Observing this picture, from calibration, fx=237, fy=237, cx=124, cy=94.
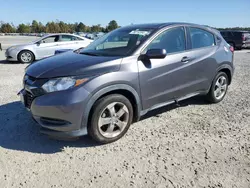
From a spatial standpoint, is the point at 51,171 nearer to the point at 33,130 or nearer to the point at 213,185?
the point at 33,130

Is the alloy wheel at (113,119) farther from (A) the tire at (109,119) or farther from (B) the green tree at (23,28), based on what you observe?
(B) the green tree at (23,28)

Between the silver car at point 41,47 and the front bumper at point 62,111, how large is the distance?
847cm

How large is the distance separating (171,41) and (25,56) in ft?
28.6

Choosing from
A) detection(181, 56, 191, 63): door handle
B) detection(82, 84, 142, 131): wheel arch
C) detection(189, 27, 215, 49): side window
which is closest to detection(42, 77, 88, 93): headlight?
detection(82, 84, 142, 131): wheel arch

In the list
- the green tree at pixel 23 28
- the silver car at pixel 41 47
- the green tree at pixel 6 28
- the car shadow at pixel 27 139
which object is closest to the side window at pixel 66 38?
the silver car at pixel 41 47

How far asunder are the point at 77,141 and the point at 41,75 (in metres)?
1.06

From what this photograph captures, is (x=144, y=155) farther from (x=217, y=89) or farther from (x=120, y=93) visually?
(x=217, y=89)

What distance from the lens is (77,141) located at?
11.2 feet

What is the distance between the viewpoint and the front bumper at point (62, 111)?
9.57ft

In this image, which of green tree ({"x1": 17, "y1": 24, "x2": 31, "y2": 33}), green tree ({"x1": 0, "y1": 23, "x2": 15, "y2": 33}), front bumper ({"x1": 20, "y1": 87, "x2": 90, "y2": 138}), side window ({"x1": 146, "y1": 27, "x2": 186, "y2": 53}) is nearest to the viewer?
front bumper ({"x1": 20, "y1": 87, "x2": 90, "y2": 138})

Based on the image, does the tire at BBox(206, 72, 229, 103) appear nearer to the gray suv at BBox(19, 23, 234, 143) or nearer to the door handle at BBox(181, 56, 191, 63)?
the gray suv at BBox(19, 23, 234, 143)

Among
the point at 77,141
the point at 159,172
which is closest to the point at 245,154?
the point at 159,172

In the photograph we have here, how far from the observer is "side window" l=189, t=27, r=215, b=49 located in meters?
4.30

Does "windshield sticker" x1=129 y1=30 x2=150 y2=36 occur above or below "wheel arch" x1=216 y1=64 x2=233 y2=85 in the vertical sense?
above
